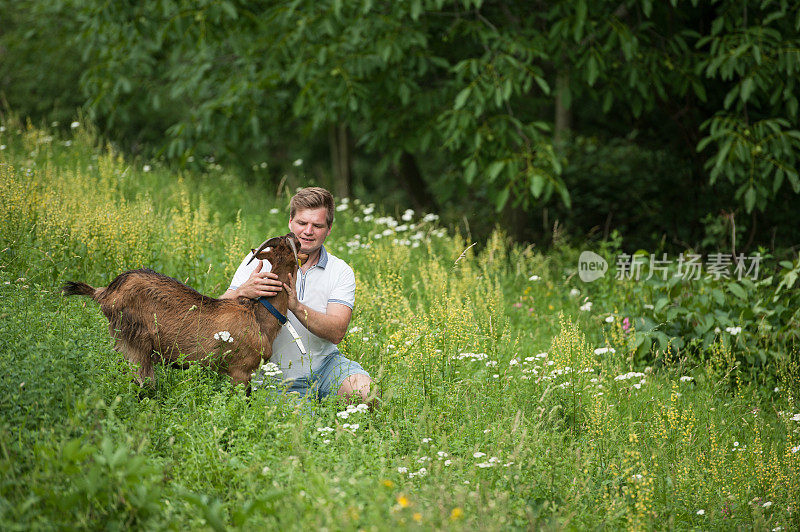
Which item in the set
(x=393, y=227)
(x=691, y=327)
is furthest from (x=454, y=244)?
(x=691, y=327)

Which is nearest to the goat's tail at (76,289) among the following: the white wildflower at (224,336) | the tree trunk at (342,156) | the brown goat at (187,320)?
the brown goat at (187,320)

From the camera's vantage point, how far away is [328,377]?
4.32 m

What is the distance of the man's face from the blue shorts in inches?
29.1

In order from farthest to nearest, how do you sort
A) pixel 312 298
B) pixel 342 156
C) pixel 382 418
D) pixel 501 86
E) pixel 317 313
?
pixel 342 156 → pixel 501 86 → pixel 312 298 → pixel 382 418 → pixel 317 313

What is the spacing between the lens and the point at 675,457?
4.40 meters

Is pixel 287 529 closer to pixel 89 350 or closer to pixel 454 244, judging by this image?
pixel 89 350

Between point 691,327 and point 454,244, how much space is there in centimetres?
267

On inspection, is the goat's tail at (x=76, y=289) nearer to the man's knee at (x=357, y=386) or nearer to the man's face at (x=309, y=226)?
the man's face at (x=309, y=226)

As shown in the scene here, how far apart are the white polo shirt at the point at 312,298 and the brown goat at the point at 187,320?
26cm

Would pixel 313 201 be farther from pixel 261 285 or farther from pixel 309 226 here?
pixel 261 285

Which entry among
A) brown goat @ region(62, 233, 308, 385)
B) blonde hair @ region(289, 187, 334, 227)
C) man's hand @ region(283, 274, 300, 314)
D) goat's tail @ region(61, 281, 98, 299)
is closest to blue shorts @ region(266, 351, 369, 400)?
brown goat @ region(62, 233, 308, 385)

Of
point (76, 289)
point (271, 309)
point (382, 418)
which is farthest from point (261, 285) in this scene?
point (382, 418)

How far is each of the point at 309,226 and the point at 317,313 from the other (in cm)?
54

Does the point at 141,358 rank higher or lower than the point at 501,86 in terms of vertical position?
lower
